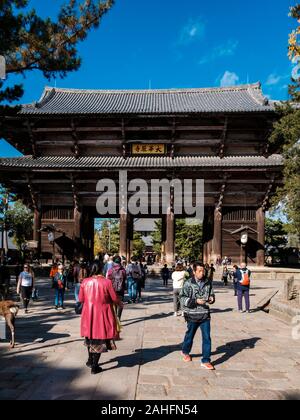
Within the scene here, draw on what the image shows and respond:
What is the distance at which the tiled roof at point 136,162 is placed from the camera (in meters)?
21.7

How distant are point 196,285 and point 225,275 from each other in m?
13.4

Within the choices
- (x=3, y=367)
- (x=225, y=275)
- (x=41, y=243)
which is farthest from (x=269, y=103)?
(x=3, y=367)

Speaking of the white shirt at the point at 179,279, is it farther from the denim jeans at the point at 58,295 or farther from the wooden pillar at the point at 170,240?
the wooden pillar at the point at 170,240

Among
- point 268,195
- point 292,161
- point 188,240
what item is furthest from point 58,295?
point 188,240

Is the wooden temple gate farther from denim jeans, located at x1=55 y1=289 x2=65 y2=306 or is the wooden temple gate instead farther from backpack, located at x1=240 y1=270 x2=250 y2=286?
denim jeans, located at x1=55 y1=289 x2=65 y2=306

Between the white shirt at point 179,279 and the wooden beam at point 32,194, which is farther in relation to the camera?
the wooden beam at point 32,194

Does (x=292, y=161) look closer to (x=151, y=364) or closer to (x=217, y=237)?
(x=217, y=237)

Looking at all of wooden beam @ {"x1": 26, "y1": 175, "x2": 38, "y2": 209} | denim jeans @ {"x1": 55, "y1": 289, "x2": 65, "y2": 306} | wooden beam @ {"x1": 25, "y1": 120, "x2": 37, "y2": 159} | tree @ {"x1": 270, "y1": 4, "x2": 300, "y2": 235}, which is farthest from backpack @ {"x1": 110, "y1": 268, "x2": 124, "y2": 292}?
wooden beam @ {"x1": 25, "y1": 120, "x2": 37, "y2": 159}

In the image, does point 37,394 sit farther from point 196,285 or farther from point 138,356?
point 196,285

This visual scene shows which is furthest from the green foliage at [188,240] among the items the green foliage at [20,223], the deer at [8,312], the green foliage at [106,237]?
the deer at [8,312]

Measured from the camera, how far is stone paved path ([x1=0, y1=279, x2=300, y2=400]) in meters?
4.38

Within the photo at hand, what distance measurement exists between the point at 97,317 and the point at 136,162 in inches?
732

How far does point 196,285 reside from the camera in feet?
18.0

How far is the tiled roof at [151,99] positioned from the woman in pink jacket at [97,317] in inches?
837
